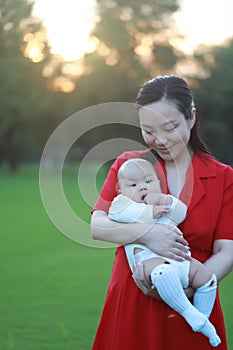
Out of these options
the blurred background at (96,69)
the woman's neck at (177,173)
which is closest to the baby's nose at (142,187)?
the woman's neck at (177,173)

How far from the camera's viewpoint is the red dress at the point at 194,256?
2.28m

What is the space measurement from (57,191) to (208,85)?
3233 centimetres

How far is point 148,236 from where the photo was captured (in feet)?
7.23

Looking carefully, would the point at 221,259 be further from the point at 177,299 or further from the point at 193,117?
the point at 193,117

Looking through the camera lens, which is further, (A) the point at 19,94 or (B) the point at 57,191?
(A) the point at 19,94

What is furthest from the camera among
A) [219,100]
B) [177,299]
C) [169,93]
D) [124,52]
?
[219,100]

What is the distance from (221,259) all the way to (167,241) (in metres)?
0.23

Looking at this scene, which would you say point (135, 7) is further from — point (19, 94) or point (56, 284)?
point (56, 284)

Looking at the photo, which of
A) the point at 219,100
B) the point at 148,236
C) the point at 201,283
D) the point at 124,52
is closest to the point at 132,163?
the point at 148,236

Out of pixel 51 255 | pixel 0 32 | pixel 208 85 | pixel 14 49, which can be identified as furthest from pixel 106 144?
pixel 208 85

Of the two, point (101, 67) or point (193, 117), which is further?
point (101, 67)

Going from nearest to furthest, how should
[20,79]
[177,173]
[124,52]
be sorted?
[177,173]
[20,79]
[124,52]

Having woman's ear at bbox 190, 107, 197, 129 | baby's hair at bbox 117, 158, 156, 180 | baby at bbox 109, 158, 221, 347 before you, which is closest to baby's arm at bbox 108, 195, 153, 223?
baby at bbox 109, 158, 221, 347

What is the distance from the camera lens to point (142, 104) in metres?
2.28
